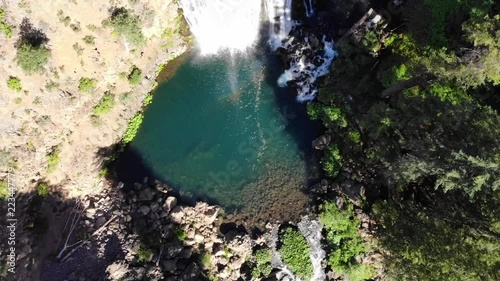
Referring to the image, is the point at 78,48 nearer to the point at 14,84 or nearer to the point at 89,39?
the point at 89,39

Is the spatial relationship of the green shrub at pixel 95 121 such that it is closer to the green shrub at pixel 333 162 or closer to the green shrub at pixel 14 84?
the green shrub at pixel 14 84

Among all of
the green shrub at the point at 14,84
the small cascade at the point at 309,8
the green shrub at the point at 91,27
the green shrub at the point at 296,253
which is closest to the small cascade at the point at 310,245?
the green shrub at the point at 296,253

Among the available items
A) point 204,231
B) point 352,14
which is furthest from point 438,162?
point 204,231

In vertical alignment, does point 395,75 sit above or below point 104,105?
below

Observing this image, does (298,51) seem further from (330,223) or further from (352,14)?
(330,223)

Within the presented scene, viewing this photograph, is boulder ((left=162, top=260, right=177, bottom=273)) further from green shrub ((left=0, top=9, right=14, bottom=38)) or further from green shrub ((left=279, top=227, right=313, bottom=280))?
green shrub ((left=0, top=9, right=14, bottom=38))

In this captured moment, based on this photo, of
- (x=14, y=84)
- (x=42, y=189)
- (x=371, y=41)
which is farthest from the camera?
(x=371, y=41)

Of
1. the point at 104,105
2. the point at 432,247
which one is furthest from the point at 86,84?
the point at 432,247
